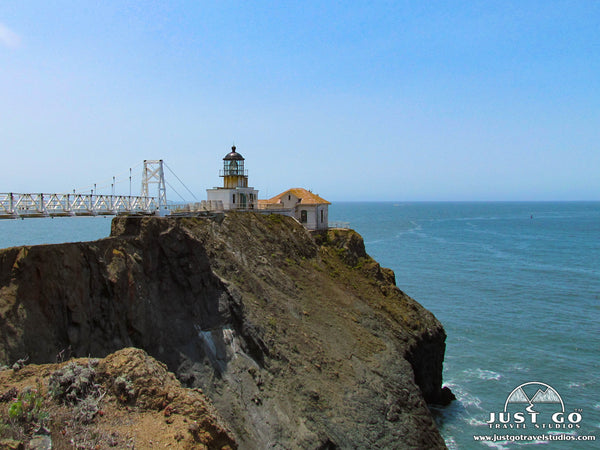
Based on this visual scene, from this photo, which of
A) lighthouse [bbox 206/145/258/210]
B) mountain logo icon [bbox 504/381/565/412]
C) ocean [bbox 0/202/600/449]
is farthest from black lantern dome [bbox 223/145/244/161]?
mountain logo icon [bbox 504/381/565/412]

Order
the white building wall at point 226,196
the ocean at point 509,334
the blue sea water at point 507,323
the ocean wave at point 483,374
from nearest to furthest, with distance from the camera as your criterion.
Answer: the ocean at point 509,334
the blue sea water at point 507,323
the ocean wave at point 483,374
the white building wall at point 226,196

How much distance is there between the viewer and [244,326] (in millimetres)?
27000

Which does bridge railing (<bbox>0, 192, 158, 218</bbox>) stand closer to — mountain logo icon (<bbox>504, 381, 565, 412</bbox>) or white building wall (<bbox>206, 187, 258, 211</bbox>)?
white building wall (<bbox>206, 187, 258, 211</bbox>)

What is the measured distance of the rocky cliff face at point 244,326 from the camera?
18312 mm

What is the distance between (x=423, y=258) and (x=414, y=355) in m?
53.6

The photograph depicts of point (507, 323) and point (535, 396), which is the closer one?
point (535, 396)

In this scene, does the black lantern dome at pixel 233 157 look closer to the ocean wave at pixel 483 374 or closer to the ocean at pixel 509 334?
the ocean at pixel 509 334

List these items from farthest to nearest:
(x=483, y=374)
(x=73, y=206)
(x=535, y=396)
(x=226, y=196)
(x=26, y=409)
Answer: (x=226, y=196)
(x=483, y=374)
(x=535, y=396)
(x=73, y=206)
(x=26, y=409)

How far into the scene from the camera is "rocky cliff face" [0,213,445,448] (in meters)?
18.3

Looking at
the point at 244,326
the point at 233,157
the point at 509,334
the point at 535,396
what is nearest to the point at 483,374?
the point at 535,396

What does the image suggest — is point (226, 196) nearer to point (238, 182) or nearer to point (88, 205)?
point (238, 182)

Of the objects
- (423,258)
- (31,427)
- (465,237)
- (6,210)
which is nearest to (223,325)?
(6,210)

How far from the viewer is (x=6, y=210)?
65.3 feet

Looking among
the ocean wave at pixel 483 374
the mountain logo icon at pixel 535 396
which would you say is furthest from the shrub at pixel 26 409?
the ocean wave at pixel 483 374
